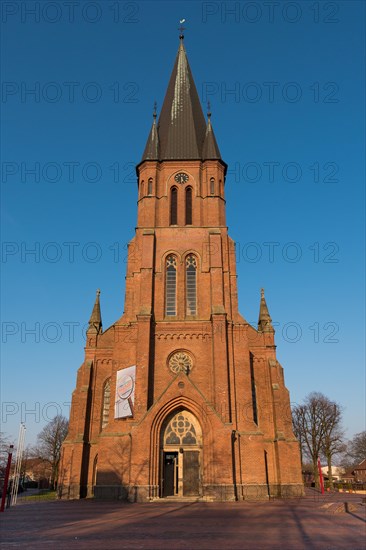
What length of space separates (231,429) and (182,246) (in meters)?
14.1

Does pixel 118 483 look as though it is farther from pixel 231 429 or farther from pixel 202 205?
pixel 202 205

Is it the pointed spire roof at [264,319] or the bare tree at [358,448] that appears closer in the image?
the pointed spire roof at [264,319]

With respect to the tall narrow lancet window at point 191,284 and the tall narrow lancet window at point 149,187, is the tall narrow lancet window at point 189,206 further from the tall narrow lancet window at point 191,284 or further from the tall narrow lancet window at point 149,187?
the tall narrow lancet window at point 191,284

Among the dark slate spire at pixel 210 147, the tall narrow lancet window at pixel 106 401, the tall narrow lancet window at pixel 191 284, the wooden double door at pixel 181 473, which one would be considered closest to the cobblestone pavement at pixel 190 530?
the wooden double door at pixel 181 473

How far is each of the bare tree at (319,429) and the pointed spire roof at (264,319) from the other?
29.6 meters

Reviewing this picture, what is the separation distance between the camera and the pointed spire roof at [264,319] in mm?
34256

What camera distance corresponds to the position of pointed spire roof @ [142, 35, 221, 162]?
3803 centimetres

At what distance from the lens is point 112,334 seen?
34.4m

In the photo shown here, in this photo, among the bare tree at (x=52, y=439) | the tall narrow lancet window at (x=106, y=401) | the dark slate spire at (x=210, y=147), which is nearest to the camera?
the tall narrow lancet window at (x=106, y=401)

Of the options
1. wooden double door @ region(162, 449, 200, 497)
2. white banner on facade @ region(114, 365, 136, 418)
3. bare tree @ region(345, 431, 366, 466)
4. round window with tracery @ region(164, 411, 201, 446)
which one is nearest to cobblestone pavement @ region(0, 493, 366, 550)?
wooden double door @ region(162, 449, 200, 497)

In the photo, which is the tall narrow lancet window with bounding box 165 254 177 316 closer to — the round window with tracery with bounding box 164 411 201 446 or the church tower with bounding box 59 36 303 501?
the church tower with bounding box 59 36 303 501

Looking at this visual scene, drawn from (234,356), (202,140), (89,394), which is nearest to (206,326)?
(234,356)

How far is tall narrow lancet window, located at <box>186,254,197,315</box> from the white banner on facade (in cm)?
596

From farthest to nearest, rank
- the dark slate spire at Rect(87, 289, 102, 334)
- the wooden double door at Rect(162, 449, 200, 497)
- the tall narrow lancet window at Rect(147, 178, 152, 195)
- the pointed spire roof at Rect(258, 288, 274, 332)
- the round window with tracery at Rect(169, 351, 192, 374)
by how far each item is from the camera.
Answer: the tall narrow lancet window at Rect(147, 178, 152, 195) < the dark slate spire at Rect(87, 289, 102, 334) < the pointed spire roof at Rect(258, 288, 274, 332) < the round window with tracery at Rect(169, 351, 192, 374) < the wooden double door at Rect(162, 449, 200, 497)
